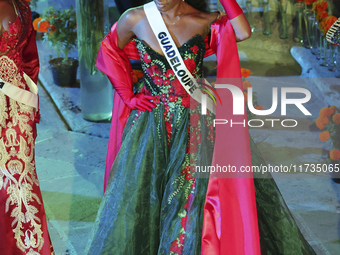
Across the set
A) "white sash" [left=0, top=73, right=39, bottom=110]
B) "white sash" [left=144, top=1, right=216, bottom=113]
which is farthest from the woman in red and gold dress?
"white sash" [left=144, top=1, right=216, bottom=113]

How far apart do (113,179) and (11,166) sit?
0.47 metres

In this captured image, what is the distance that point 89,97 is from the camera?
484cm

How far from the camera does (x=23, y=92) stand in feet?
8.00

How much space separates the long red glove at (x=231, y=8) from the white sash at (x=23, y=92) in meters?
0.96

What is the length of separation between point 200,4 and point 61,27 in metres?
3.20

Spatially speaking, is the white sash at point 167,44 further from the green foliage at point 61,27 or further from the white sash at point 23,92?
the green foliage at point 61,27

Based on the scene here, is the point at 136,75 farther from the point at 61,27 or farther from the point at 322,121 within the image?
the point at 61,27

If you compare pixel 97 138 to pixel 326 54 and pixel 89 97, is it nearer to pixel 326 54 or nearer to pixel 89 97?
pixel 89 97

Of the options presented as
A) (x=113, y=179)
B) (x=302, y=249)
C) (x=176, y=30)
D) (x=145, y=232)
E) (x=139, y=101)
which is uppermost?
(x=176, y=30)

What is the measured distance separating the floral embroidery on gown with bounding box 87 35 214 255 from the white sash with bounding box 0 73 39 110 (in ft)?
1.57

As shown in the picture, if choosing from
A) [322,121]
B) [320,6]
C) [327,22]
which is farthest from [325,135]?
[320,6]

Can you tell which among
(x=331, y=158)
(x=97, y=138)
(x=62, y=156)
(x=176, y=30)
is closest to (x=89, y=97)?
(x=97, y=138)

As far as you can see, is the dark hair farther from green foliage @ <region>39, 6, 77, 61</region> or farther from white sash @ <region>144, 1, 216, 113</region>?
green foliage @ <region>39, 6, 77, 61</region>

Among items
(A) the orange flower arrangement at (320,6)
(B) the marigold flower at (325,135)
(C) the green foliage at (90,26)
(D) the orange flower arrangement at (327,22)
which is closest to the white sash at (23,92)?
(C) the green foliage at (90,26)
